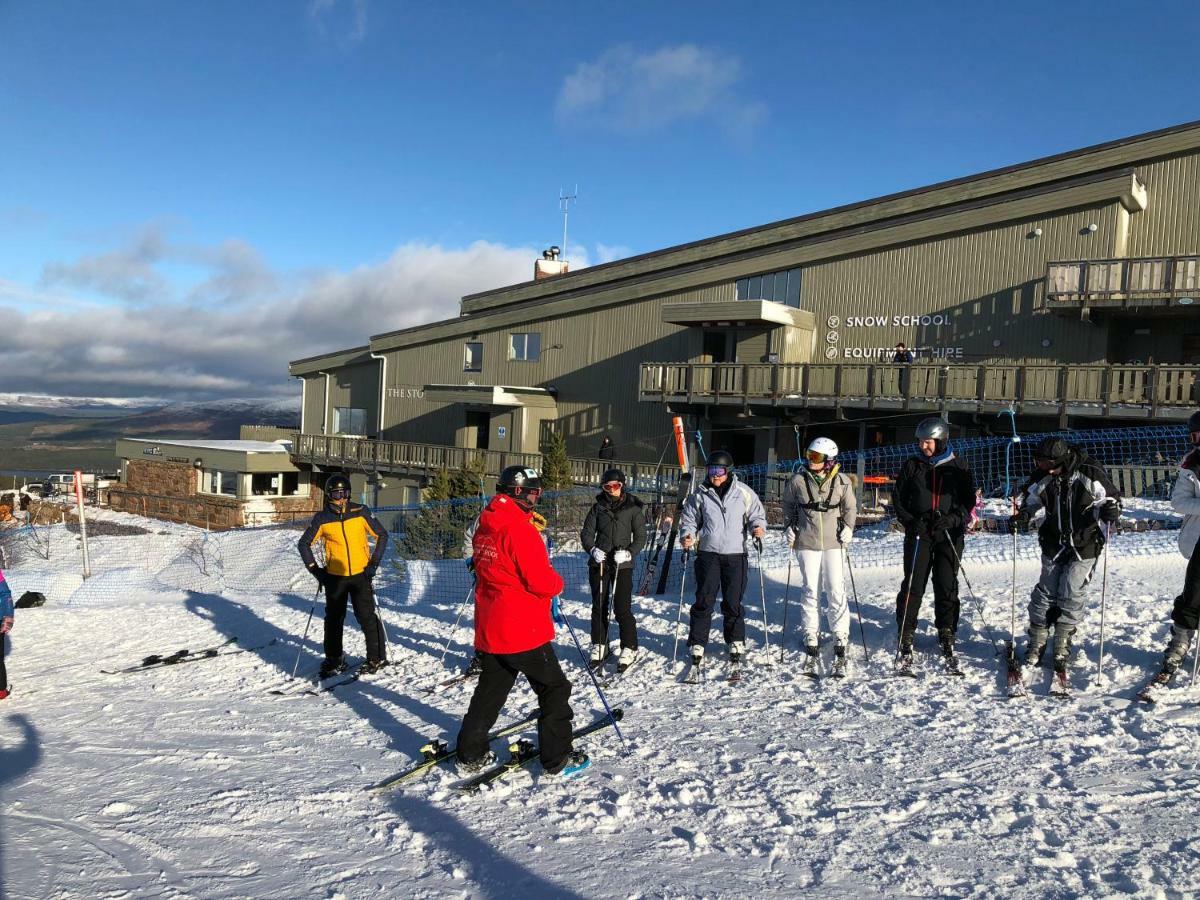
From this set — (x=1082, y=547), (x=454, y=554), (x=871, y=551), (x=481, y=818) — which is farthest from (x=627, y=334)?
(x=481, y=818)

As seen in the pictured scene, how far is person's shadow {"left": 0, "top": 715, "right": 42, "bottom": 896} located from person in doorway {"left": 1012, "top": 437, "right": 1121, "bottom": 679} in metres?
6.71

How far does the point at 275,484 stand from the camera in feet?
116

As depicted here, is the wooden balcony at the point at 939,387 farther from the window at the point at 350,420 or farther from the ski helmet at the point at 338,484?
the window at the point at 350,420

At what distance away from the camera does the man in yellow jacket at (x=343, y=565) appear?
307 inches

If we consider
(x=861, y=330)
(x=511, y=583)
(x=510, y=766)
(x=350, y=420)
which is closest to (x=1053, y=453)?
(x=511, y=583)

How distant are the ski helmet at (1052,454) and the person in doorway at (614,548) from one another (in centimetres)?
321

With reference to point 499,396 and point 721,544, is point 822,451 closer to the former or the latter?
point 721,544

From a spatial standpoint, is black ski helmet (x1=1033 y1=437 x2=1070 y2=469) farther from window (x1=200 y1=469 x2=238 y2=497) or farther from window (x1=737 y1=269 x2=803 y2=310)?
window (x1=200 y1=469 x2=238 y2=497)

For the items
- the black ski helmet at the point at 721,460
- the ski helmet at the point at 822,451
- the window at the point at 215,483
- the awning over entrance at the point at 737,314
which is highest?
the awning over entrance at the point at 737,314

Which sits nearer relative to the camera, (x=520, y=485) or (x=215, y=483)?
(x=520, y=485)

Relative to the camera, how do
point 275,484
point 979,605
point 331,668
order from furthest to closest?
point 275,484, point 331,668, point 979,605

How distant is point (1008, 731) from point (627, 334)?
2242cm

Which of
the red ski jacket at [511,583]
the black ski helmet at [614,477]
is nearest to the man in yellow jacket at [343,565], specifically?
the black ski helmet at [614,477]

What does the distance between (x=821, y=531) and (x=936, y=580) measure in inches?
39.7
